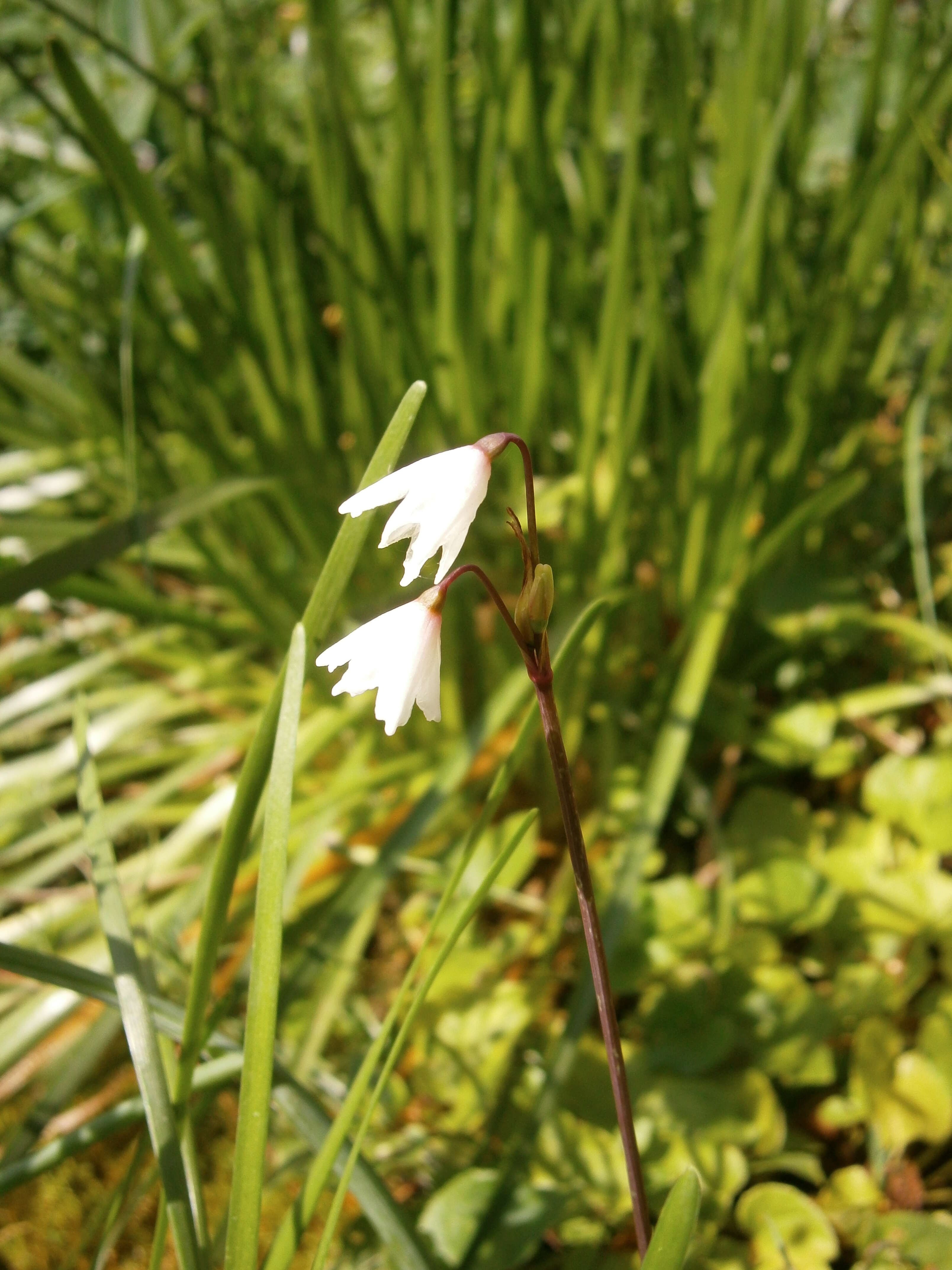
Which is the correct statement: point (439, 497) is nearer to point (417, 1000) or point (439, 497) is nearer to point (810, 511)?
point (417, 1000)

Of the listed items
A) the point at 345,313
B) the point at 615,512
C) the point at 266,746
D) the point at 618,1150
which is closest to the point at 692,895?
the point at 618,1150

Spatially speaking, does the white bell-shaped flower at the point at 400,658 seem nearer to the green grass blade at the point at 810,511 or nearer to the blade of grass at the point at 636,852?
the blade of grass at the point at 636,852

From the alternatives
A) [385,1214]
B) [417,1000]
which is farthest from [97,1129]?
[417,1000]

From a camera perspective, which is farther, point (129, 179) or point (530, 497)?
point (129, 179)

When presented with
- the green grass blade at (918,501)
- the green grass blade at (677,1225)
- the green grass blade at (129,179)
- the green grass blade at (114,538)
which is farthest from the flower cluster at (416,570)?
the green grass blade at (918,501)

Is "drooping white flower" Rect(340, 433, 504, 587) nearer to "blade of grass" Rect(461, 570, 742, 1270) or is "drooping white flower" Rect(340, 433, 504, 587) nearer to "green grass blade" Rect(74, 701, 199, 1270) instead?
"green grass blade" Rect(74, 701, 199, 1270)

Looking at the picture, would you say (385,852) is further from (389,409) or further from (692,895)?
(389,409)

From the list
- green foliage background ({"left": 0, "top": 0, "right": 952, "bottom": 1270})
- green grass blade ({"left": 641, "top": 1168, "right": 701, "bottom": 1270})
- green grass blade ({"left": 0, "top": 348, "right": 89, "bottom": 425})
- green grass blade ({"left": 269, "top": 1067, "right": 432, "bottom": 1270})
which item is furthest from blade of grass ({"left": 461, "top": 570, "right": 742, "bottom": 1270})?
green grass blade ({"left": 0, "top": 348, "right": 89, "bottom": 425})
